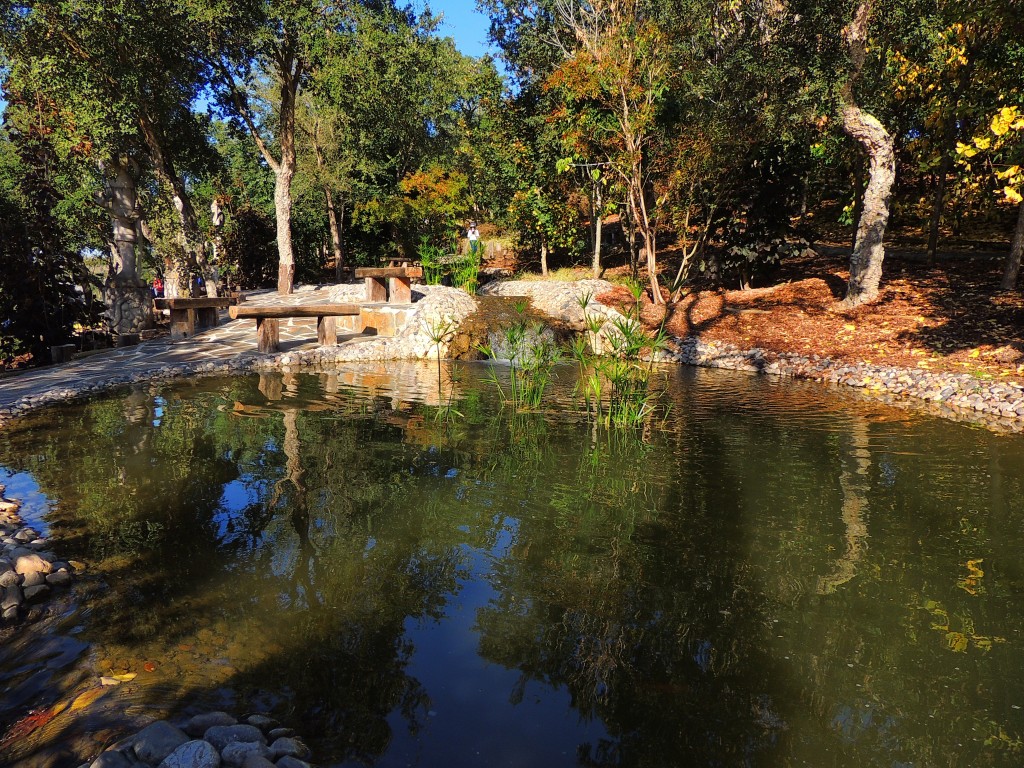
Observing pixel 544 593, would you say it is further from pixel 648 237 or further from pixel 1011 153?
pixel 648 237

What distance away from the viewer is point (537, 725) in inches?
126

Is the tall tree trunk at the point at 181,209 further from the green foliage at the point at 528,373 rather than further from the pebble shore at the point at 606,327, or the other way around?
the green foliage at the point at 528,373

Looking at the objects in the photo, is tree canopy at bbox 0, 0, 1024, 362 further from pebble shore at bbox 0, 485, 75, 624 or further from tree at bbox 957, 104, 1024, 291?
pebble shore at bbox 0, 485, 75, 624

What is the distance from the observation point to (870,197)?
1402cm

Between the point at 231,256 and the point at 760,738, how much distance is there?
25.2 metres

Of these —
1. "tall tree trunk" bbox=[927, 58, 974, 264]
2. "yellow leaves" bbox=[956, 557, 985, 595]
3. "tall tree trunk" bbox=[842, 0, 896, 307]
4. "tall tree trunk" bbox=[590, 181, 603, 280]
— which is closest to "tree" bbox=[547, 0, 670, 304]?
"tall tree trunk" bbox=[590, 181, 603, 280]

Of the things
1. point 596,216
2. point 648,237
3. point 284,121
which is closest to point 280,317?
point 284,121

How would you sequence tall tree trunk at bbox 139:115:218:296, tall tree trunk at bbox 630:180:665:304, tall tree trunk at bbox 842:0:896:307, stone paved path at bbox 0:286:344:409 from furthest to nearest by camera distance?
tall tree trunk at bbox 139:115:218:296
tall tree trunk at bbox 630:180:665:304
tall tree trunk at bbox 842:0:896:307
stone paved path at bbox 0:286:344:409

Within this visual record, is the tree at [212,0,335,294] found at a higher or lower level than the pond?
higher

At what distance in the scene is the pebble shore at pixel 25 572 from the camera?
4141 millimetres

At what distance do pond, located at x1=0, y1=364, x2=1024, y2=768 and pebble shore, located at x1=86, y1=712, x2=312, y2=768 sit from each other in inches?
6.0

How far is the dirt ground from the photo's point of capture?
37.0ft

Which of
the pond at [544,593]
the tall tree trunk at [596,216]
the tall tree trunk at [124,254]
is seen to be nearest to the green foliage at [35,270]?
the tall tree trunk at [124,254]

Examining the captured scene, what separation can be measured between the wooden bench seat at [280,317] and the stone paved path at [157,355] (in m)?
0.32
